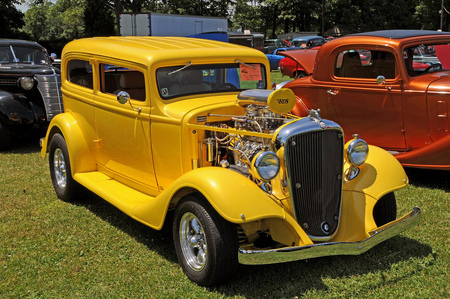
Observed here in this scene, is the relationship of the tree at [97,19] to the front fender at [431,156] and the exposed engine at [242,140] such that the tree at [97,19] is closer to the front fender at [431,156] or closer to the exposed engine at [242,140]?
the front fender at [431,156]

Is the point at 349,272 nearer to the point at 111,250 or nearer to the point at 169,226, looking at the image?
the point at 169,226

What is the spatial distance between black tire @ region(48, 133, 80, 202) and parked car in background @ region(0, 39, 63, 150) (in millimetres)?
2681

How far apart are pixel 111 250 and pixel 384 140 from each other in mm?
3834

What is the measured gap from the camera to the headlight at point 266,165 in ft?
10.9

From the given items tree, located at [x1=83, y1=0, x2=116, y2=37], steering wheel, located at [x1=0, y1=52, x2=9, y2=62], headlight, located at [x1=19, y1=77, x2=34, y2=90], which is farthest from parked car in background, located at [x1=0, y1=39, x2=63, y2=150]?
tree, located at [x1=83, y1=0, x2=116, y2=37]

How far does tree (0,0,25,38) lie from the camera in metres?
28.0

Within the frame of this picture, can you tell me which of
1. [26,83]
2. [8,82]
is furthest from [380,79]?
[8,82]

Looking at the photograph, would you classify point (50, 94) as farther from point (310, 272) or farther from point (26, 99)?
point (310, 272)

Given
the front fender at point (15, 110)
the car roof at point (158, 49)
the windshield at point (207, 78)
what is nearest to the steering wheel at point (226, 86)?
the windshield at point (207, 78)

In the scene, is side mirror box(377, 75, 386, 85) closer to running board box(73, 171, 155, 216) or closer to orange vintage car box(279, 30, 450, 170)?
orange vintage car box(279, 30, 450, 170)

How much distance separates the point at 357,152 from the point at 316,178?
0.56m

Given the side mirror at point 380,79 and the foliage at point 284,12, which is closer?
the side mirror at point 380,79

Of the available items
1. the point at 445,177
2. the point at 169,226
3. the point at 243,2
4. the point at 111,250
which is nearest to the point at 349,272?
the point at 169,226

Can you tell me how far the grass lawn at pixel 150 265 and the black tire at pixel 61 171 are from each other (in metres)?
0.20
